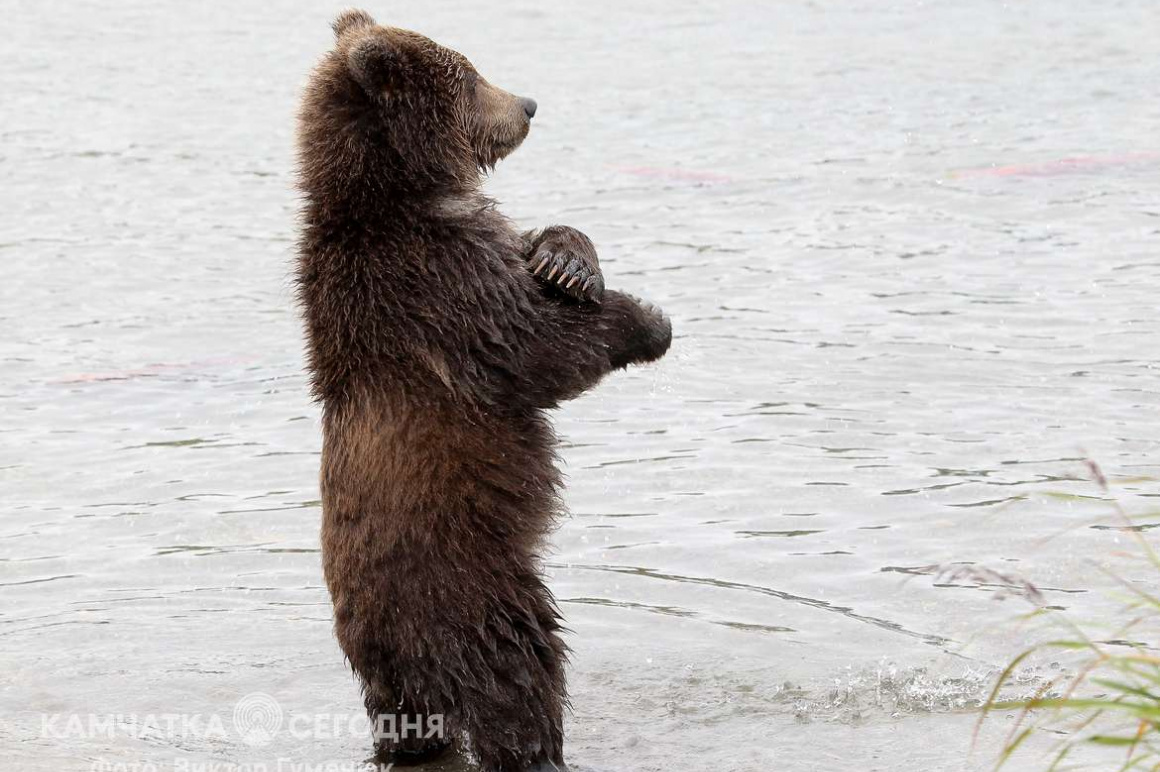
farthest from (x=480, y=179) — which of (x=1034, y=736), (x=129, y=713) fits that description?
(x=1034, y=736)

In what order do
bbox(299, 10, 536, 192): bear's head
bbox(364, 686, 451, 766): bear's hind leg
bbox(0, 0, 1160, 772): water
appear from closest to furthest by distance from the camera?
bbox(364, 686, 451, 766): bear's hind leg < bbox(299, 10, 536, 192): bear's head < bbox(0, 0, 1160, 772): water

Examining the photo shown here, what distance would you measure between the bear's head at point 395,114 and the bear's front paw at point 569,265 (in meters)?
0.33

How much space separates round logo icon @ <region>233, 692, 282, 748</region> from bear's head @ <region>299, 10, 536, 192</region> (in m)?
1.83

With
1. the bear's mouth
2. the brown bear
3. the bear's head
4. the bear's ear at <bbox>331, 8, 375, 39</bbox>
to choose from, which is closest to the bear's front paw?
the brown bear

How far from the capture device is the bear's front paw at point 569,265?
16.1ft

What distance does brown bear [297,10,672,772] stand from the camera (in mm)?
4570

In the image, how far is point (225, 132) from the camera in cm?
1622

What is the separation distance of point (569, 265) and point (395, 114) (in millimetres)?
702

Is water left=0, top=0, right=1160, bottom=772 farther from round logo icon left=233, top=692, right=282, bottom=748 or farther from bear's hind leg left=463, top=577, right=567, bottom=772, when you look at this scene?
bear's hind leg left=463, top=577, right=567, bottom=772

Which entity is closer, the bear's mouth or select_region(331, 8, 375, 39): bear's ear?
the bear's mouth

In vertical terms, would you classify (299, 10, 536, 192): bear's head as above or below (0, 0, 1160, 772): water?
above

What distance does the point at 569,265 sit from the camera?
4.89 meters

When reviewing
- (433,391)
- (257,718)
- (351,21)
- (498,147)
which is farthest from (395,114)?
(257,718)

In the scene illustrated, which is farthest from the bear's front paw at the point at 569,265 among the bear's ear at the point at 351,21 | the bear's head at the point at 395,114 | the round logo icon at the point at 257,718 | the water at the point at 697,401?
the round logo icon at the point at 257,718
